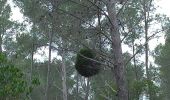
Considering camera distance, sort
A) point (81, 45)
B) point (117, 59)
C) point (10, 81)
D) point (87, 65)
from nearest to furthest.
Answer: point (117, 59) < point (87, 65) < point (10, 81) < point (81, 45)

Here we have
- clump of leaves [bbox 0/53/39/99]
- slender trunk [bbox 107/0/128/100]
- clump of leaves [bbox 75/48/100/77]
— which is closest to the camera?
slender trunk [bbox 107/0/128/100]

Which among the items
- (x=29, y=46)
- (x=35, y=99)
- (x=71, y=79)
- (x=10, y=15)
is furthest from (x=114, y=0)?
(x=35, y=99)

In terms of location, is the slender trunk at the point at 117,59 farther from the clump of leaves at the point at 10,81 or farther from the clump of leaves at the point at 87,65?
the clump of leaves at the point at 10,81

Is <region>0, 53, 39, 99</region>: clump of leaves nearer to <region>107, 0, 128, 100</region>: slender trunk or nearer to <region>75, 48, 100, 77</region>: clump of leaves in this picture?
<region>75, 48, 100, 77</region>: clump of leaves

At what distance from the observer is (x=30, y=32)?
88.3 ft

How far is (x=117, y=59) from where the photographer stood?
873 centimetres

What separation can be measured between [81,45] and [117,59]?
10.8 m

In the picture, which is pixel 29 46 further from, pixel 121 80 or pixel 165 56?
pixel 121 80

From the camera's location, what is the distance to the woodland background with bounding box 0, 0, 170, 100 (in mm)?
9031

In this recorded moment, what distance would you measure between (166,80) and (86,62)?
2618cm

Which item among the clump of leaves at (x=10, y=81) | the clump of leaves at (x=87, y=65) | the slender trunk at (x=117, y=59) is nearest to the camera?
the slender trunk at (x=117, y=59)

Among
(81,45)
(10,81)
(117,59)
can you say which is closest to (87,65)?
(117,59)

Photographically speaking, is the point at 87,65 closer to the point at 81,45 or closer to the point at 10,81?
the point at 10,81

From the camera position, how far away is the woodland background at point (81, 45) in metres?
9.03
